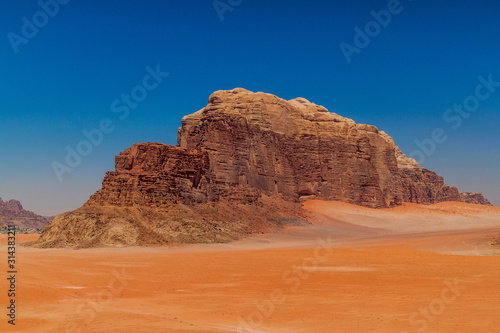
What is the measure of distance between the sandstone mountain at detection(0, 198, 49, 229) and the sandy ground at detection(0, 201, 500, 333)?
89.5 meters

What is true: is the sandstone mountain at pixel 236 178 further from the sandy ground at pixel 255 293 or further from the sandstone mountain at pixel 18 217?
the sandstone mountain at pixel 18 217

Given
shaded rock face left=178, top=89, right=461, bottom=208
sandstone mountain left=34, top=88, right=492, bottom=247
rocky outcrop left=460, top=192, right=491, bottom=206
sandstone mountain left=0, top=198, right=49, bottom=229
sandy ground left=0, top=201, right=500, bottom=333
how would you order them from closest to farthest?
sandy ground left=0, top=201, right=500, bottom=333, sandstone mountain left=34, top=88, right=492, bottom=247, shaded rock face left=178, top=89, right=461, bottom=208, sandstone mountain left=0, top=198, right=49, bottom=229, rocky outcrop left=460, top=192, right=491, bottom=206

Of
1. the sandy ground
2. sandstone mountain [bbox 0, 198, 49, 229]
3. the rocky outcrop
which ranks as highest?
the rocky outcrop

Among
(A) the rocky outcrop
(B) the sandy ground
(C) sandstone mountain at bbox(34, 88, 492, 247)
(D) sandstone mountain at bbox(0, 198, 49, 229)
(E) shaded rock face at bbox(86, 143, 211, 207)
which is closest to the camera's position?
(B) the sandy ground

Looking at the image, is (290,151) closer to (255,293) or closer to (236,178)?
(236,178)

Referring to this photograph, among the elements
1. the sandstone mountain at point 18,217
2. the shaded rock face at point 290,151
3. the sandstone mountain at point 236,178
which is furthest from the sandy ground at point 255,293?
the sandstone mountain at point 18,217

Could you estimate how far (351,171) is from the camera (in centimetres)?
8638

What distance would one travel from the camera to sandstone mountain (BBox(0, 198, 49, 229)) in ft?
374

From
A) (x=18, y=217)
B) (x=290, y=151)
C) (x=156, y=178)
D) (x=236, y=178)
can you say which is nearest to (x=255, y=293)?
(x=156, y=178)

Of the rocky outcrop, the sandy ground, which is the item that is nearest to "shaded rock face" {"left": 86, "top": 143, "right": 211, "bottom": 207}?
the sandy ground

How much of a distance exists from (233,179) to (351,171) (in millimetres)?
30438

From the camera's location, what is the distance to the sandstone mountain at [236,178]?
41.9m

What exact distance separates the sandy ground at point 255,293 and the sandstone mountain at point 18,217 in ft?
294

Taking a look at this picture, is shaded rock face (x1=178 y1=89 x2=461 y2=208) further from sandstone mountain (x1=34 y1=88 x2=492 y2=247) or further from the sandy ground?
the sandy ground
